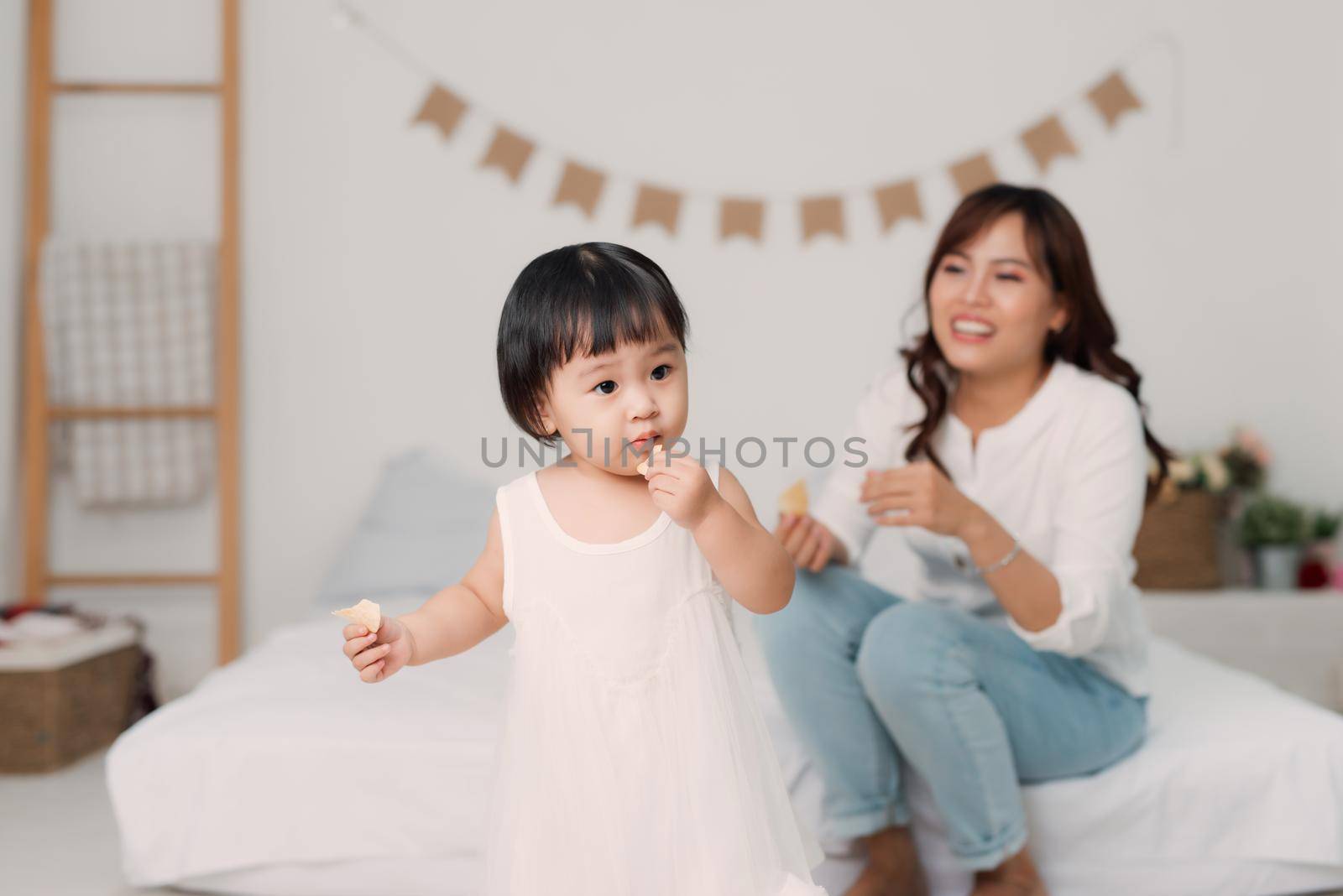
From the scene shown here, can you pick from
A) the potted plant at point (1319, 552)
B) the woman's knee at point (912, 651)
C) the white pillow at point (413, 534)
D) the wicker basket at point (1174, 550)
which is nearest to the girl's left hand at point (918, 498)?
the woman's knee at point (912, 651)

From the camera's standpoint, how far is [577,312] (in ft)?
3.33

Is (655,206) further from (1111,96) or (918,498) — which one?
(918,498)

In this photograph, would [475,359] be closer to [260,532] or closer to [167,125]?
[260,532]

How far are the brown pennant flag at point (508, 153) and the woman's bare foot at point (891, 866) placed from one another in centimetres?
200

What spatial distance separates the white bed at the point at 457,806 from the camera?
144 centimetres

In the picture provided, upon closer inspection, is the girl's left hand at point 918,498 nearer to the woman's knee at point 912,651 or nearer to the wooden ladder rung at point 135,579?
the woman's knee at point 912,651

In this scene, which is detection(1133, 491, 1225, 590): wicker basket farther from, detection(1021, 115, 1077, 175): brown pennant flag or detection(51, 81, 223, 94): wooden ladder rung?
detection(51, 81, 223, 94): wooden ladder rung

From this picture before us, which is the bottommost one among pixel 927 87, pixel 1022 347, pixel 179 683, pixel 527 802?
pixel 179 683

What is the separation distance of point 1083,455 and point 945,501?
0.99 ft

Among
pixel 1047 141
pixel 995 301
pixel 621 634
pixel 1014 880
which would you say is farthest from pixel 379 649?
pixel 1047 141

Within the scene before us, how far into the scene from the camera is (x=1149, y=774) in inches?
56.9

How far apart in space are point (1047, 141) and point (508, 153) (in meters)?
1.35

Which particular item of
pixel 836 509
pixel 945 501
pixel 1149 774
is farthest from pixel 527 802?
pixel 1149 774

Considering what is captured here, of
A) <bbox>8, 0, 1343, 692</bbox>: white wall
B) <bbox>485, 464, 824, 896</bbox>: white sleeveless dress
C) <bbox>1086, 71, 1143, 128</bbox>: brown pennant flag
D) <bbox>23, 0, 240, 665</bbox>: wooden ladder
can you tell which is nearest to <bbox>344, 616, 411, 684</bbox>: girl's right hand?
<bbox>485, 464, 824, 896</bbox>: white sleeveless dress
